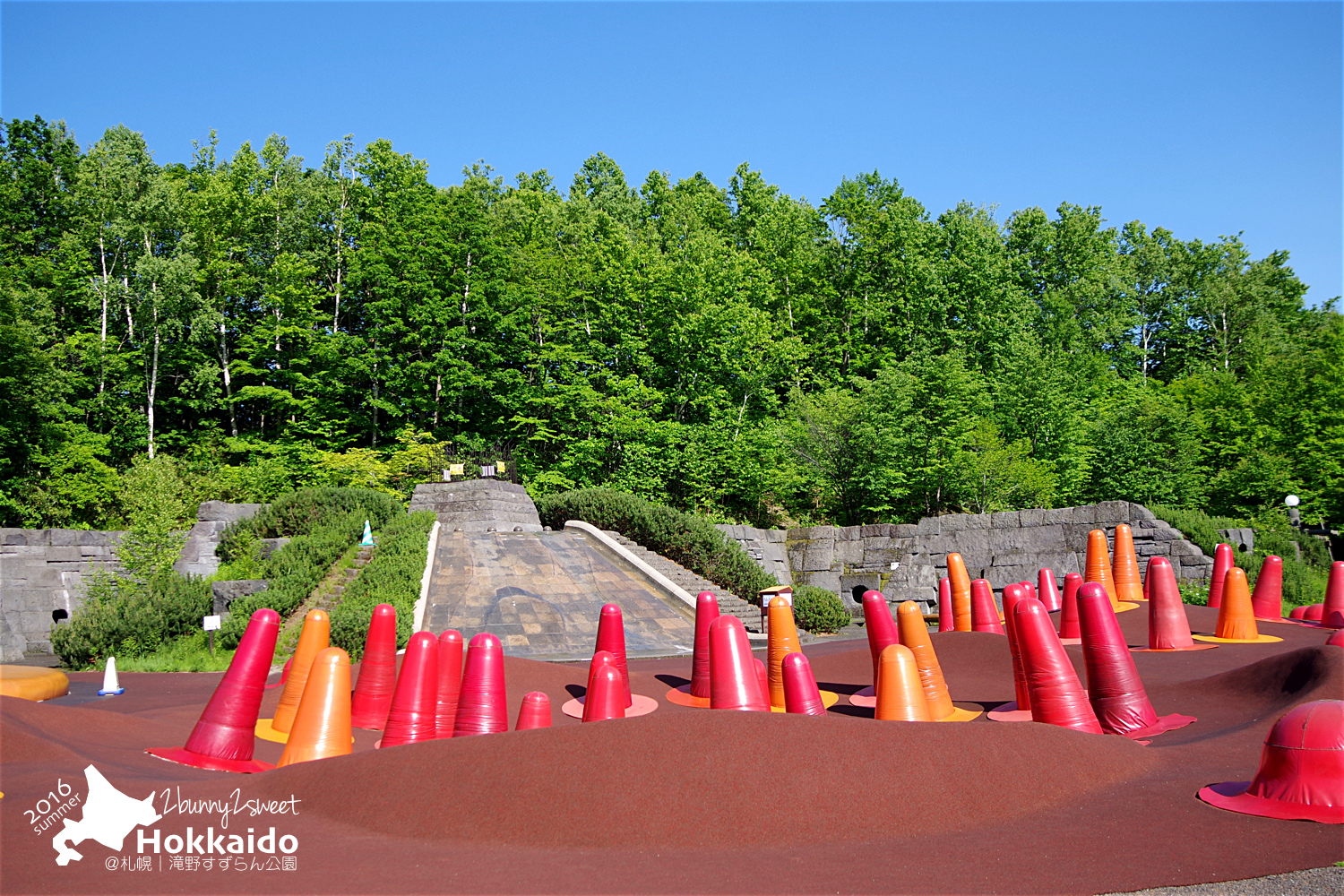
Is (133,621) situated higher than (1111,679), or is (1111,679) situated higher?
(1111,679)

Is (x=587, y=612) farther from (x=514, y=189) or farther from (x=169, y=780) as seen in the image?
(x=514, y=189)

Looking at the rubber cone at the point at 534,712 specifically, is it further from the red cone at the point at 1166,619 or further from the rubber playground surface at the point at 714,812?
the red cone at the point at 1166,619

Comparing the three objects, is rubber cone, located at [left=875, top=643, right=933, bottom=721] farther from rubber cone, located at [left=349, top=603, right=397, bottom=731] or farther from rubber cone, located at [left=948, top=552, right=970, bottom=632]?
rubber cone, located at [left=948, top=552, right=970, bottom=632]

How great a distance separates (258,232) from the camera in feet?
115

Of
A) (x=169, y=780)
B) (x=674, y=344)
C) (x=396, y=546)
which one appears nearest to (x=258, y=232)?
(x=674, y=344)

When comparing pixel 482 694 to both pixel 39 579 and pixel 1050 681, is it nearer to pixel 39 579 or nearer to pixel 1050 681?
pixel 1050 681

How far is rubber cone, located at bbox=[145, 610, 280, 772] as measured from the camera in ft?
22.8

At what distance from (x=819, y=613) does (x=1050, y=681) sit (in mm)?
11282

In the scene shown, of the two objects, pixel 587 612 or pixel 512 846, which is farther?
pixel 587 612

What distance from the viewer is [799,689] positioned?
749 centimetres

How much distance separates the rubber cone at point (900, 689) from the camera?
7.43 meters

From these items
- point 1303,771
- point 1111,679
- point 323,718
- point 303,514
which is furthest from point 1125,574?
point 303,514

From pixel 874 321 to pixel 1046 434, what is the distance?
1066 centimetres

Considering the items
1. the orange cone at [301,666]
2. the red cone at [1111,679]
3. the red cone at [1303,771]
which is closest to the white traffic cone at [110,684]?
the orange cone at [301,666]
